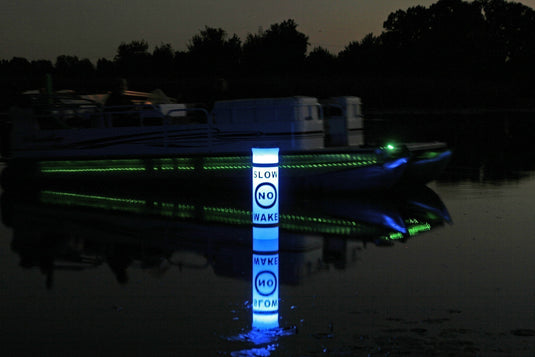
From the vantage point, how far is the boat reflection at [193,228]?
904 cm

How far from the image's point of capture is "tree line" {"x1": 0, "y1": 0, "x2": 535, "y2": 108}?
8038cm

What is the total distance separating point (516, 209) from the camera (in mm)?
12867

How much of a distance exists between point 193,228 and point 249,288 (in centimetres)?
388

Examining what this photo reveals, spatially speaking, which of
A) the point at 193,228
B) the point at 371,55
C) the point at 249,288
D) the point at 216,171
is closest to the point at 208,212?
the point at 193,228

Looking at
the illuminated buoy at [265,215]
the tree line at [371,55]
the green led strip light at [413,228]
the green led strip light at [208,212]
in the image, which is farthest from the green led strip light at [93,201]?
the tree line at [371,55]

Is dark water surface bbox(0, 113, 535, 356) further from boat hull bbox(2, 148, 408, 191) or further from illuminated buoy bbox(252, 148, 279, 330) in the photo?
boat hull bbox(2, 148, 408, 191)

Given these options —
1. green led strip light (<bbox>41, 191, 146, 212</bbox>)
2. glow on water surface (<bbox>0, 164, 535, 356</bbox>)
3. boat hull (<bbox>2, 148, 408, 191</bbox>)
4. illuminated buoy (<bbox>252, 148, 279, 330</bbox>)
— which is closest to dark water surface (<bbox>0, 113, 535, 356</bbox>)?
glow on water surface (<bbox>0, 164, 535, 356</bbox>)

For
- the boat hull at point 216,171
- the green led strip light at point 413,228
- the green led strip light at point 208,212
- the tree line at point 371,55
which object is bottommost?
the green led strip light at point 413,228

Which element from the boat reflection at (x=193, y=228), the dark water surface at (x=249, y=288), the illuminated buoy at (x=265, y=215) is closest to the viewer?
the dark water surface at (x=249, y=288)

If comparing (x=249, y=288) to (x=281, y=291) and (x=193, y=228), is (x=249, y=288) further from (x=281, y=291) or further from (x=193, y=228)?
(x=193, y=228)

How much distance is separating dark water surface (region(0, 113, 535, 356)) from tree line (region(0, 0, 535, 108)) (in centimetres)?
5719

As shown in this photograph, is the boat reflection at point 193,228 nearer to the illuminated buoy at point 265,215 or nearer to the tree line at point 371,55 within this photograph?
the illuminated buoy at point 265,215

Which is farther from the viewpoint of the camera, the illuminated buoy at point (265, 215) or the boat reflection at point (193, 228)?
the boat reflection at point (193, 228)

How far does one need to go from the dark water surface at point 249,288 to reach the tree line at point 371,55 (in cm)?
5719
